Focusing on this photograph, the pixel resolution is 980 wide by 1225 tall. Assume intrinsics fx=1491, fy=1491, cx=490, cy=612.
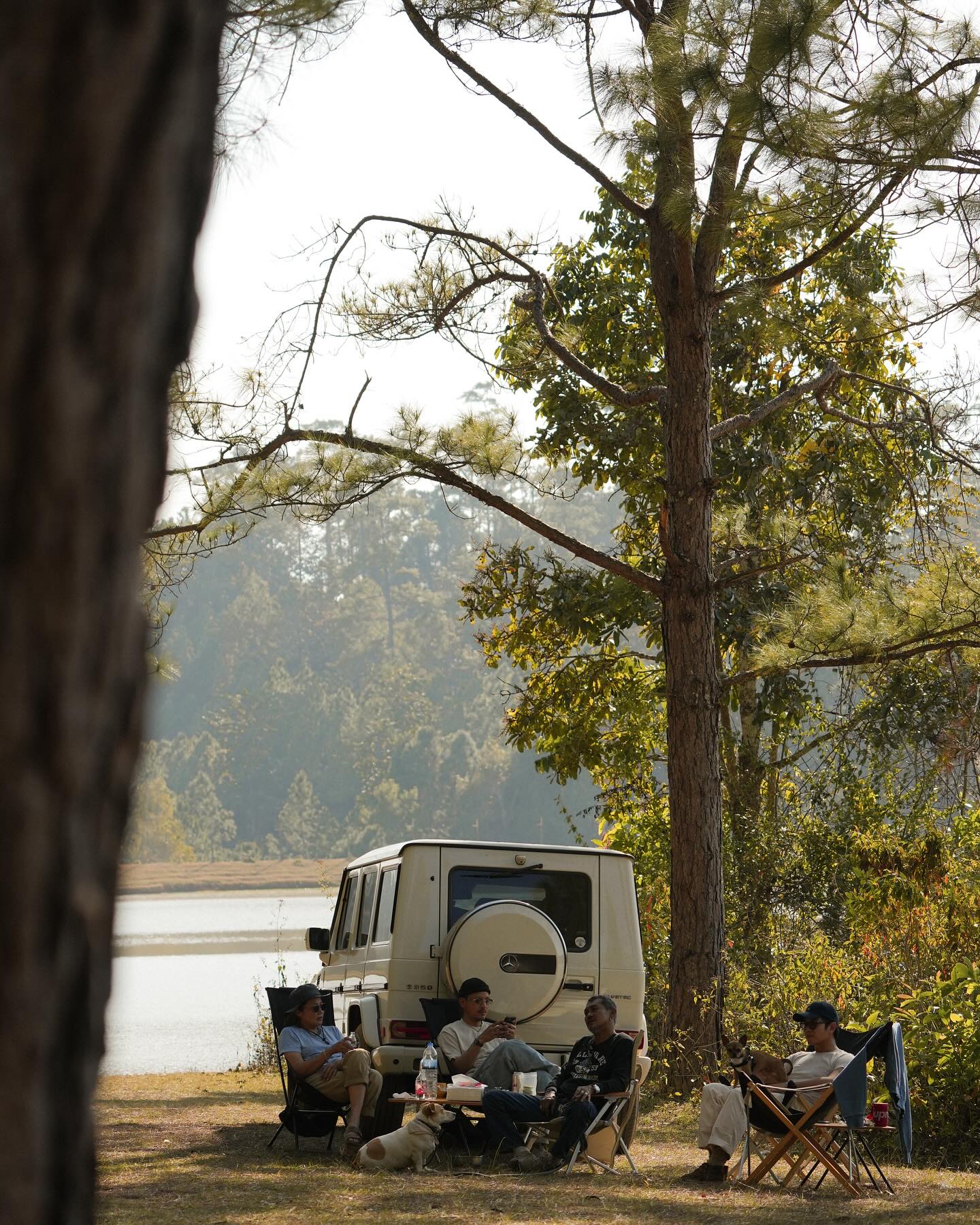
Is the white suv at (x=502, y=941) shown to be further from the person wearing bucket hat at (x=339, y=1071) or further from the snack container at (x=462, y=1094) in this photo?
the snack container at (x=462, y=1094)

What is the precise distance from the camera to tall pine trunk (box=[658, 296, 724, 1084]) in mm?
10398

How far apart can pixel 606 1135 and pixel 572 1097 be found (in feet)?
0.88

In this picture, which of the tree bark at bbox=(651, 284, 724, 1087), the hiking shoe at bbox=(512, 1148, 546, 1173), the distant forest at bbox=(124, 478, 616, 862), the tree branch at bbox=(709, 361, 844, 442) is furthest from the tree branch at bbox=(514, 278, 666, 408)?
the distant forest at bbox=(124, 478, 616, 862)

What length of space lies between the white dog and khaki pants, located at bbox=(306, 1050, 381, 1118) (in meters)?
0.51

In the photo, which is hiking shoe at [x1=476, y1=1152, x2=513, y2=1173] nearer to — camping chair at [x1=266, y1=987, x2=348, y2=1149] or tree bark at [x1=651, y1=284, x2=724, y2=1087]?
camping chair at [x1=266, y1=987, x2=348, y2=1149]

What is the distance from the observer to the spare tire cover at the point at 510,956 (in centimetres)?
734

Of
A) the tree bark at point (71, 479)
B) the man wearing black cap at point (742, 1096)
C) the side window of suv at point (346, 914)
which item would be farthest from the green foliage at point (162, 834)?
the tree bark at point (71, 479)

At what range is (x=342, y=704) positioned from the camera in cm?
8844

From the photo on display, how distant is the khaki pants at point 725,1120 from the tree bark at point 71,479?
5.89 m

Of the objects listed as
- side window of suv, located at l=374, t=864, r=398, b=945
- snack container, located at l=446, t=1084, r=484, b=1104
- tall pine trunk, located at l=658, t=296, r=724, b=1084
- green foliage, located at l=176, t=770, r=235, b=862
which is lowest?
snack container, located at l=446, t=1084, r=484, b=1104

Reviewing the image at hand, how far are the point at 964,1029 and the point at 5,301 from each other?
7.94 metres

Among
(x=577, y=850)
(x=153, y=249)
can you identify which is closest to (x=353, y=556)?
(x=577, y=850)

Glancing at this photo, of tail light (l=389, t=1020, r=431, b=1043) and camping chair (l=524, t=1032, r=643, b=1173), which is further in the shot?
tail light (l=389, t=1020, r=431, b=1043)

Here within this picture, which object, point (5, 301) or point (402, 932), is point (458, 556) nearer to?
point (402, 932)
